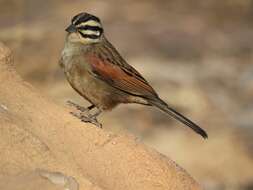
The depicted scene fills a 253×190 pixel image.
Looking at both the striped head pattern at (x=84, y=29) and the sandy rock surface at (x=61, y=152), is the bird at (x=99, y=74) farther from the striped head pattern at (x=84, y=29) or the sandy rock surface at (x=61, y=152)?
the sandy rock surface at (x=61, y=152)

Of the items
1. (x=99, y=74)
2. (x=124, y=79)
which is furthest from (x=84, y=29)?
(x=124, y=79)

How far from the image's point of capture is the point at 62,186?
18.4 ft

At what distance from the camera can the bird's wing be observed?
8.86 metres

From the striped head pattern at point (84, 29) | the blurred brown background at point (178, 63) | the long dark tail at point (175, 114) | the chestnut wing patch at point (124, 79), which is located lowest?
the blurred brown background at point (178, 63)

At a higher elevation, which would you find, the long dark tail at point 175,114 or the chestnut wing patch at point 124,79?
the chestnut wing patch at point 124,79

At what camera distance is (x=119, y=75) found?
896 cm

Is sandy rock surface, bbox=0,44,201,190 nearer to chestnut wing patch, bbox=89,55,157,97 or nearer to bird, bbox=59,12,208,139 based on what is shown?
bird, bbox=59,12,208,139

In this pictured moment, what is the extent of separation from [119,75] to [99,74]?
0.20 meters

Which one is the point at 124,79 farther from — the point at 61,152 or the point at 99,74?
the point at 61,152

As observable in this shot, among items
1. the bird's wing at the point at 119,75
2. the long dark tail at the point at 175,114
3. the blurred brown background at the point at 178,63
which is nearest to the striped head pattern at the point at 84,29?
the bird's wing at the point at 119,75

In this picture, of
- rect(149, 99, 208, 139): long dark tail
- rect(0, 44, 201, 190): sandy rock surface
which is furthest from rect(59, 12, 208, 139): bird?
rect(0, 44, 201, 190): sandy rock surface

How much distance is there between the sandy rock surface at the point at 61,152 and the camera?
5777 millimetres

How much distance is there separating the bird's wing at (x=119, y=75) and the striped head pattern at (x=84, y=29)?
0.47ft

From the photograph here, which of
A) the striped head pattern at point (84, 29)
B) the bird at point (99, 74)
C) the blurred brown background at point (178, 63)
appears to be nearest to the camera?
the bird at point (99, 74)
